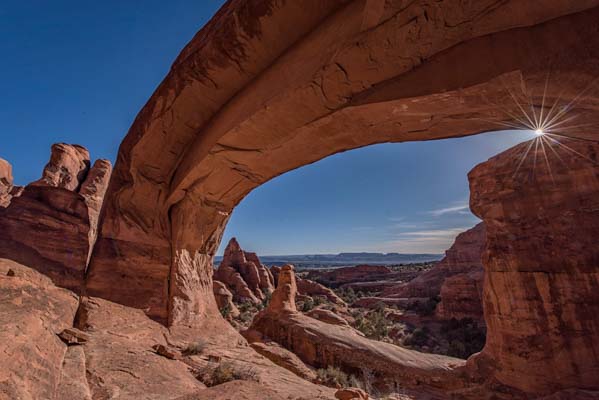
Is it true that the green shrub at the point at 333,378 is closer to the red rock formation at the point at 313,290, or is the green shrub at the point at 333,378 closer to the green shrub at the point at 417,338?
the green shrub at the point at 417,338

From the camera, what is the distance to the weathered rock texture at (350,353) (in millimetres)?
11484

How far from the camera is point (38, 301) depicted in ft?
12.4

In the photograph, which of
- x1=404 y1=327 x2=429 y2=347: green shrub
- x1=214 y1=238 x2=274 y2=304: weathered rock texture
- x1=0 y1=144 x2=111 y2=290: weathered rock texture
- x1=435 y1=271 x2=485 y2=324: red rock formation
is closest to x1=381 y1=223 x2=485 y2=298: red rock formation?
x1=435 y1=271 x2=485 y2=324: red rock formation

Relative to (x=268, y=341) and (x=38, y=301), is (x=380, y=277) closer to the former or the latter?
(x=268, y=341)

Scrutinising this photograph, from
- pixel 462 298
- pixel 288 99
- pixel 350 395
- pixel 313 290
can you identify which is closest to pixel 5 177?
pixel 288 99

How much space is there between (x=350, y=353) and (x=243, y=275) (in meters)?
26.8

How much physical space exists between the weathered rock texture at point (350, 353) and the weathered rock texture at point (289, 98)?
8.84 metres

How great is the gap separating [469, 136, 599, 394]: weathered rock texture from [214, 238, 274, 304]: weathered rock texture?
2606 cm

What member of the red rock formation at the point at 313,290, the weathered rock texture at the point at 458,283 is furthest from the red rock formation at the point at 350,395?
the red rock formation at the point at 313,290

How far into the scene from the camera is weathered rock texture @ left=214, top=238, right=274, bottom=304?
3316 cm

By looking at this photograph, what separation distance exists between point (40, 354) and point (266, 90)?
4.05 metres

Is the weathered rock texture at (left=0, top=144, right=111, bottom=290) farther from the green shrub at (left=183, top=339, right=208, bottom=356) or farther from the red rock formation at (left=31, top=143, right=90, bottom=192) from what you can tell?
the red rock formation at (left=31, top=143, right=90, bottom=192)

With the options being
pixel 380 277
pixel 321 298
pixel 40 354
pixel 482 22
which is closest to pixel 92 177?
pixel 40 354

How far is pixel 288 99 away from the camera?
131 inches
